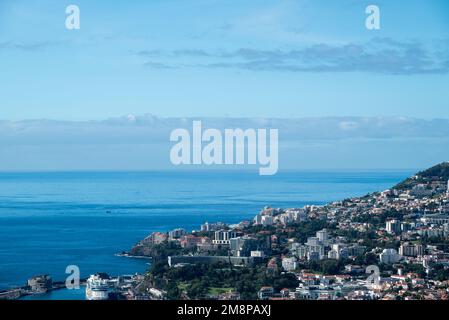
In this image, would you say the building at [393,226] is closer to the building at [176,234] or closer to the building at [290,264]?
the building at [290,264]

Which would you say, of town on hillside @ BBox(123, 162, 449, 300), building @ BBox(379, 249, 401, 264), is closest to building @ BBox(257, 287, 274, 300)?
town on hillside @ BBox(123, 162, 449, 300)

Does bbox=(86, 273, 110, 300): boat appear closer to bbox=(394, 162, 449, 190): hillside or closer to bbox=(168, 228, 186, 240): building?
bbox=(168, 228, 186, 240): building

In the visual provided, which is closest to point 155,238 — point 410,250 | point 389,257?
point 389,257

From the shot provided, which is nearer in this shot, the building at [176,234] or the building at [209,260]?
the building at [209,260]

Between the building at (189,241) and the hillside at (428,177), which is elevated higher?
the hillside at (428,177)

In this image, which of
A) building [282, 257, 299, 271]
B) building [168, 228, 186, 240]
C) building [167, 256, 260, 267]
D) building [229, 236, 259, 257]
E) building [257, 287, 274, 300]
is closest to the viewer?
building [257, 287, 274, 300]

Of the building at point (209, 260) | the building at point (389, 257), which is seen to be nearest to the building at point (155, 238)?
the building at point (209, 260)
